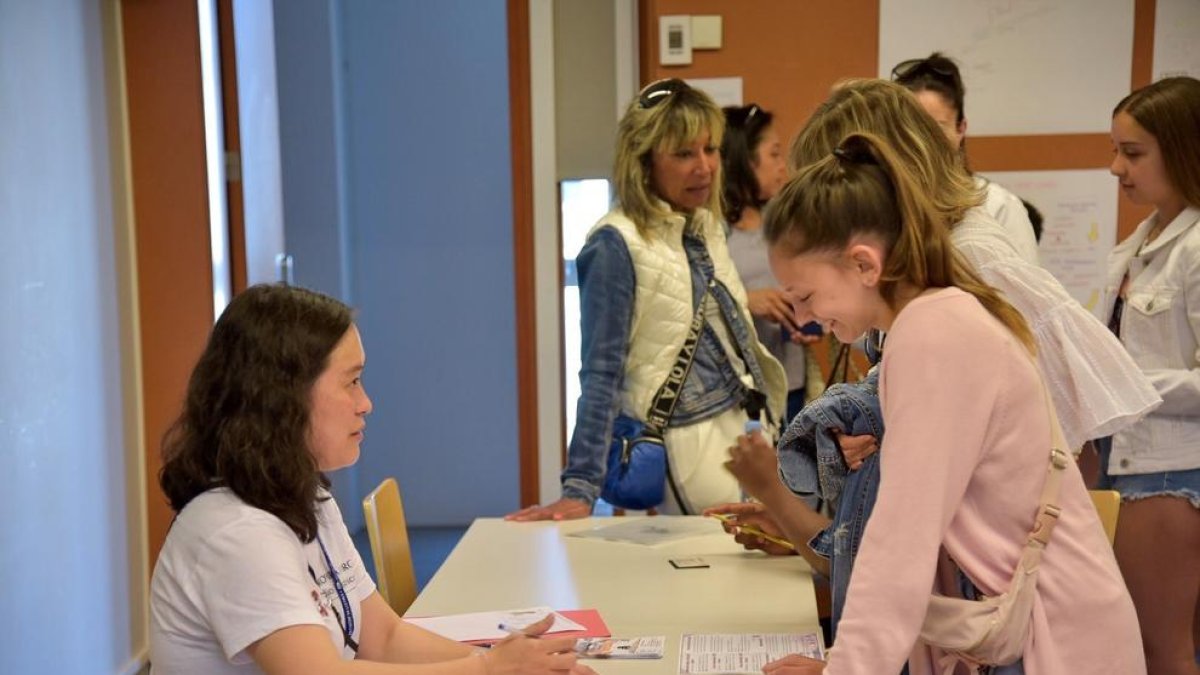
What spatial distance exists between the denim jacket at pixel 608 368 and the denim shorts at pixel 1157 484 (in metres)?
0.86

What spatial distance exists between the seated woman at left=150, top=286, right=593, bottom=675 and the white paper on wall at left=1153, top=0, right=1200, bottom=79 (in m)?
3.34

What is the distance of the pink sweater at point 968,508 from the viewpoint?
1.39 metres

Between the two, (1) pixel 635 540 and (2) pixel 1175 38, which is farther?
(2) pixel 1175 38

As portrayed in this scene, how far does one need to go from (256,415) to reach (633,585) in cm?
95

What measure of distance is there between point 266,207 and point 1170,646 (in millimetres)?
3326

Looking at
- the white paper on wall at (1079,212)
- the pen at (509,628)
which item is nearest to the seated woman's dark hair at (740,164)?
the white paper on wall at (1079,212)

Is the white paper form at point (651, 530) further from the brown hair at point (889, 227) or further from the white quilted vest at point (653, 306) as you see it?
the brown hair at point (889, 227)

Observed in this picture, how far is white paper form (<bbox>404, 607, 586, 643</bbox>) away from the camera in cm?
203

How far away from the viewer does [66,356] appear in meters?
3.26

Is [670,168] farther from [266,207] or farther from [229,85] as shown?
[266,207]

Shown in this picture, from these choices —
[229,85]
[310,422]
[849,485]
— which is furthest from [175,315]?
[849,485]

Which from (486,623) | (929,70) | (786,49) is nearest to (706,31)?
(786,49)

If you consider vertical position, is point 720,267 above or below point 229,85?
below

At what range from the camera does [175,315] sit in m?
3.86
